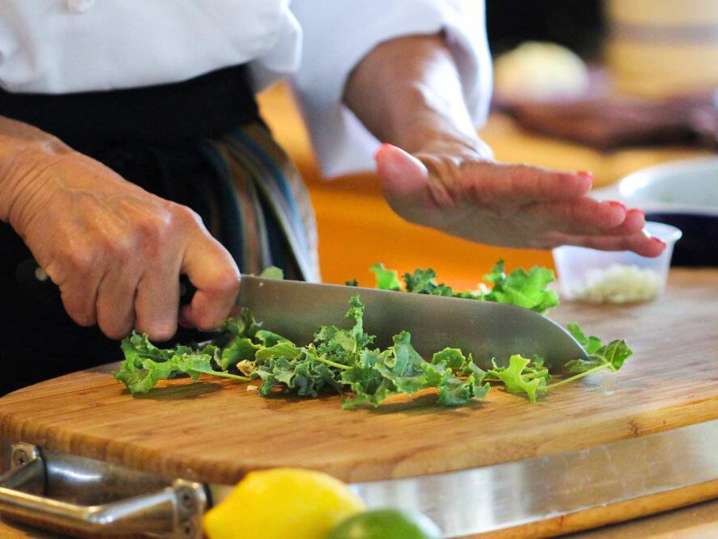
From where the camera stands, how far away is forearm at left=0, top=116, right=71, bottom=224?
3.85 feet

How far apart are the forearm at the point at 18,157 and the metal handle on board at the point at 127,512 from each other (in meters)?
0.29

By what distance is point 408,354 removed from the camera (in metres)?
1.06

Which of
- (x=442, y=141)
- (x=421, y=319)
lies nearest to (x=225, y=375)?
(x=421, y=319)

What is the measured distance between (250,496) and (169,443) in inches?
6.5

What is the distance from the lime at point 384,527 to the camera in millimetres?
738

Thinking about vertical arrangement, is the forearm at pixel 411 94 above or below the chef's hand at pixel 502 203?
above

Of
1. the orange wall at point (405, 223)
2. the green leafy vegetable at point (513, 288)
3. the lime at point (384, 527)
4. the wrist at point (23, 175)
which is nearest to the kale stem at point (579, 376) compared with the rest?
the green leafy vegetable at point (513, 288)

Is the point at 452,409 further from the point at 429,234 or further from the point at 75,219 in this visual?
the point at 429,234

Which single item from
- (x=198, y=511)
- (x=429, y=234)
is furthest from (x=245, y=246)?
(x=429, y=234)

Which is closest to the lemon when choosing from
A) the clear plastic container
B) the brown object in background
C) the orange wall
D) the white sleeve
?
the clear plastic container

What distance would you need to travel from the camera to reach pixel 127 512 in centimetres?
88

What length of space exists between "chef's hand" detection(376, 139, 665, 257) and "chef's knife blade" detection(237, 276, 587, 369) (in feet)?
0.48

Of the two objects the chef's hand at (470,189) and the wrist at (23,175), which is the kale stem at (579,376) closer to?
the chef's hand at (470,189)

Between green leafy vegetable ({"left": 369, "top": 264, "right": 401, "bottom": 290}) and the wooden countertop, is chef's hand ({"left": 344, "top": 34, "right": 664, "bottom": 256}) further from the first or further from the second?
the wooden countertop
